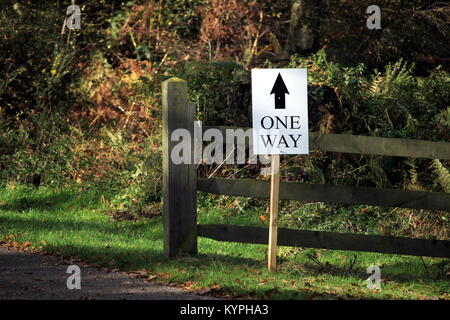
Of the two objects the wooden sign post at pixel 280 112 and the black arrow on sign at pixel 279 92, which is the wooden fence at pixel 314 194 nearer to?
the wooden sign post at pixel 280 112

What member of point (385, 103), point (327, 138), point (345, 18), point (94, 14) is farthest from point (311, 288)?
point (94, 14)

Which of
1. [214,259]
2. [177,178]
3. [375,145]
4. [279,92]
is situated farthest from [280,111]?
[214,259]

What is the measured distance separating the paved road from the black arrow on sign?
6.89ft

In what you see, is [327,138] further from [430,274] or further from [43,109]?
[43,109]

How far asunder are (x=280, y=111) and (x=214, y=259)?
69.8 inches

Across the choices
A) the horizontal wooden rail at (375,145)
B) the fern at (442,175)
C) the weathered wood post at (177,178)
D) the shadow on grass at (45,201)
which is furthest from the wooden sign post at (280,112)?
the shadow on grass at (45,201)

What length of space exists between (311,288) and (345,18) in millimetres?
10859

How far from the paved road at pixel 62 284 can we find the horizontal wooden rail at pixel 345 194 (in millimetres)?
1439

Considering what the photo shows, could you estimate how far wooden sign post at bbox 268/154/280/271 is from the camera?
337 inches

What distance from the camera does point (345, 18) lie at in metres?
18.0

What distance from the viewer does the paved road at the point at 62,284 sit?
7.59m

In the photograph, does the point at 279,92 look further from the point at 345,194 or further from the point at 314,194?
the point at 345,194

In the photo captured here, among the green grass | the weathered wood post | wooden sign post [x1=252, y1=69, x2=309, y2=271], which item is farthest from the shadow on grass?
wooden sign post [x1=252, y1=69, x2=309, y2=271]
